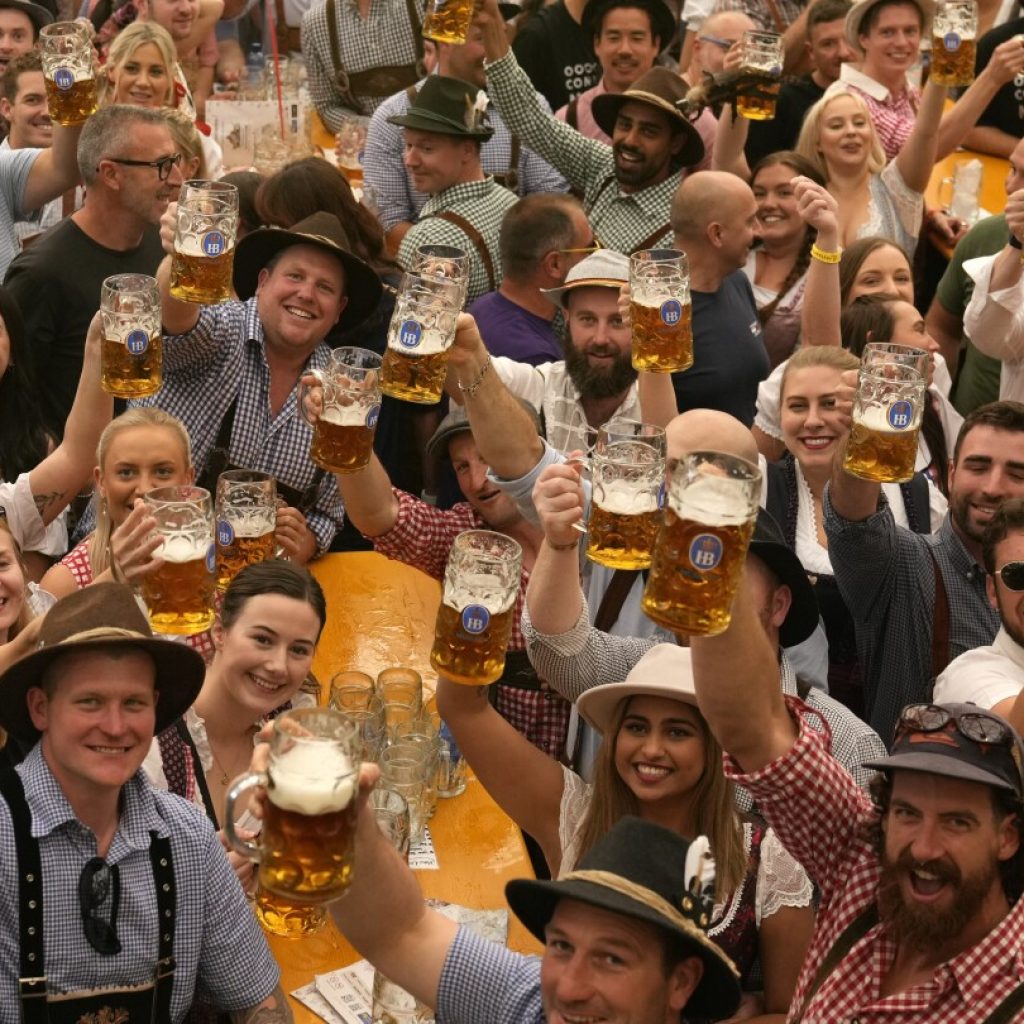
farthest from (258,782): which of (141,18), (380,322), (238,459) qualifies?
(141,18)

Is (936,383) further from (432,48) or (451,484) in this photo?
(432,48)

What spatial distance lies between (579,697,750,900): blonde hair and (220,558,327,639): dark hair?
0.75 metres

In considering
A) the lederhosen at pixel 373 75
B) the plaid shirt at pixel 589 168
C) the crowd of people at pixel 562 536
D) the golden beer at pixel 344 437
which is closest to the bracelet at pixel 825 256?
the crowd of people at pixel 562 536

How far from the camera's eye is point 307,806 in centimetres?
239

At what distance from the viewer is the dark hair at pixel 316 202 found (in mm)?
5289

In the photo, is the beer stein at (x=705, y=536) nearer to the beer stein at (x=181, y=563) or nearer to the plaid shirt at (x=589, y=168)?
the beer stein at (x=181, y=563)

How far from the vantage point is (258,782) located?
243cm

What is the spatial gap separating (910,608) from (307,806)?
79.4 inches

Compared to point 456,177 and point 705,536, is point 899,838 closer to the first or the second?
point 705,536

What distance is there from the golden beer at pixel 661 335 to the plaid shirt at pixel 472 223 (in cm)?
193

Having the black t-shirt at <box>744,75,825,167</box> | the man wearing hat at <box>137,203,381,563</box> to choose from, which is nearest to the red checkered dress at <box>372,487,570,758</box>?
the man wearing hat at <box>137,203,381,563</box>

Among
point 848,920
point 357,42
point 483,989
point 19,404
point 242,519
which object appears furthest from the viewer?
point 357,42

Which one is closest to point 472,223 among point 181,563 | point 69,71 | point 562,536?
point 69,71

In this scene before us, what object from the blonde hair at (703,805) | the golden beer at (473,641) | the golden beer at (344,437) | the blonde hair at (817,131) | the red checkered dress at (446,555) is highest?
the golden beer at (344,437)
